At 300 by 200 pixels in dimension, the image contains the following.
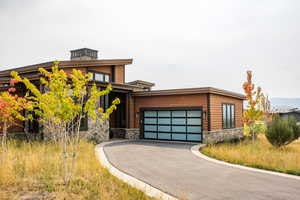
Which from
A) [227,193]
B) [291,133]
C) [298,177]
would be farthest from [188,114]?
[227,193]

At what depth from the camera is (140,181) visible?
22.1 feet

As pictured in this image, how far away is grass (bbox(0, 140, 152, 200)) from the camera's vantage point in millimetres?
5387

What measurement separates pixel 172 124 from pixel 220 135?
3451 millimetres

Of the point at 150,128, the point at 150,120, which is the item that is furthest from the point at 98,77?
the point at 150,128

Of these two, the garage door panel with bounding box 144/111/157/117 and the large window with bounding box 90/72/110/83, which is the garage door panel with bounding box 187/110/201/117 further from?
the large window with bounding box 90/72/110/83

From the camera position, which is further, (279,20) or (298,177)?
(279,20)

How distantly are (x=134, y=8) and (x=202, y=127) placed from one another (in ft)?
27.6

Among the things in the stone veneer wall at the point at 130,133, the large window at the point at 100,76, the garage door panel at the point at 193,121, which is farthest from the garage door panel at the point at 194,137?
the large window at the point at 100,76

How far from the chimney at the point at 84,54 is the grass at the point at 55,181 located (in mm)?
13777

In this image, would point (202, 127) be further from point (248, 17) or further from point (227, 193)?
point (227, 193)

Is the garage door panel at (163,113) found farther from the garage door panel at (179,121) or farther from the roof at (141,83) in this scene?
the roof at (141,83)

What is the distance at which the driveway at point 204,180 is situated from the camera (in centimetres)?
567

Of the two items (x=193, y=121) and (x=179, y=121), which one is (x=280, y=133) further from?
(x=179, y=121)

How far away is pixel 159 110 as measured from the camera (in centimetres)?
1705
